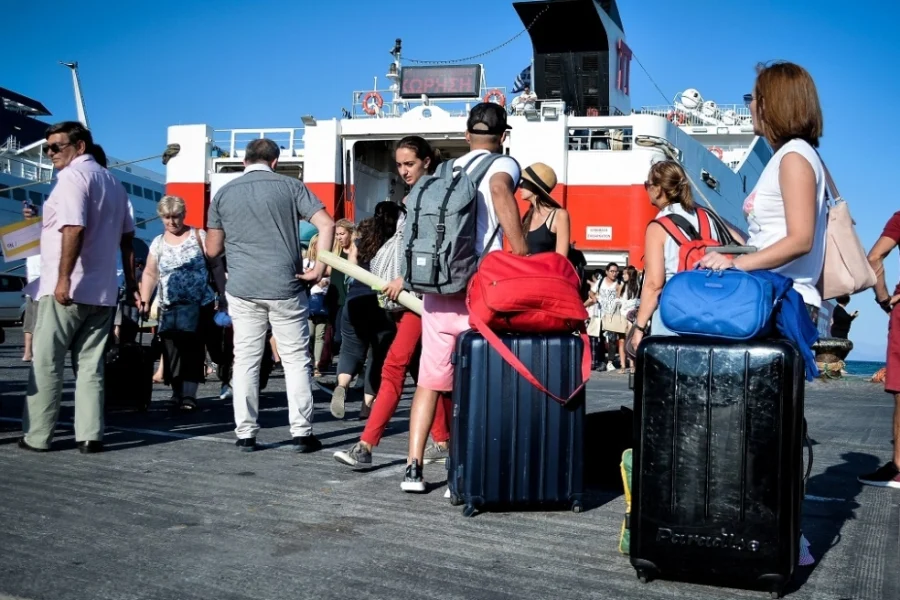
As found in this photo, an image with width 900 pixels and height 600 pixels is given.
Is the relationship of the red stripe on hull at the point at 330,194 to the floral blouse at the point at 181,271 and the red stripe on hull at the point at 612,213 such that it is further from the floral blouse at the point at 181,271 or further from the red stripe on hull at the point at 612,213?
the floral blouse at the point at 181,271

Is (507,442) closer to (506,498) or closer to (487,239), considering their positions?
(506,498)

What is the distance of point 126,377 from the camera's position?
7156mm

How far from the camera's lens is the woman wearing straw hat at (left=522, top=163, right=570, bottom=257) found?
191 inches

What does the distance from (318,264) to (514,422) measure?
2.09 metres

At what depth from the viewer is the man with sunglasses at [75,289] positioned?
516 cm

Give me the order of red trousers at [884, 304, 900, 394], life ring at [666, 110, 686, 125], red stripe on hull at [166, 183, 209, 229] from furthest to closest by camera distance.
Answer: life ring at [666, 110, 686, 125]
red stripe on hull at [166, 183, 209, 229]
red trousers at [884, 304, 900, 394]

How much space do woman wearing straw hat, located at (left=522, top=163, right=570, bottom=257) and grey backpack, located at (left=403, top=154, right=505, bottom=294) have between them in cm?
74

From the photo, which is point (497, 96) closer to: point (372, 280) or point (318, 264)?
point (318, 264)

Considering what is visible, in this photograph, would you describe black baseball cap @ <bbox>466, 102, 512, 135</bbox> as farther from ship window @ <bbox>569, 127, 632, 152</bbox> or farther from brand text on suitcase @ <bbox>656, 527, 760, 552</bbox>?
ship window @ <bbox>569, 127, 632, 152</bbox>

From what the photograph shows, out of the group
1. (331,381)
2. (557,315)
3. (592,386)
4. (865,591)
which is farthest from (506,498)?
(592,386)

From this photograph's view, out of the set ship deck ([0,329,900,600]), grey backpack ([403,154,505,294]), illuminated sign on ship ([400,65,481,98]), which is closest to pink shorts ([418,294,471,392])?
grey backpack ([403,154,505,294])

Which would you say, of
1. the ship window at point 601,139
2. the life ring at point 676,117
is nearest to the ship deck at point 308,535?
the ship window at point 601,139

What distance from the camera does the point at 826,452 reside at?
6.29 metres

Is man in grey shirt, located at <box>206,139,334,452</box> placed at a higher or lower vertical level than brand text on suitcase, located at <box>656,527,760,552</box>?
higher
